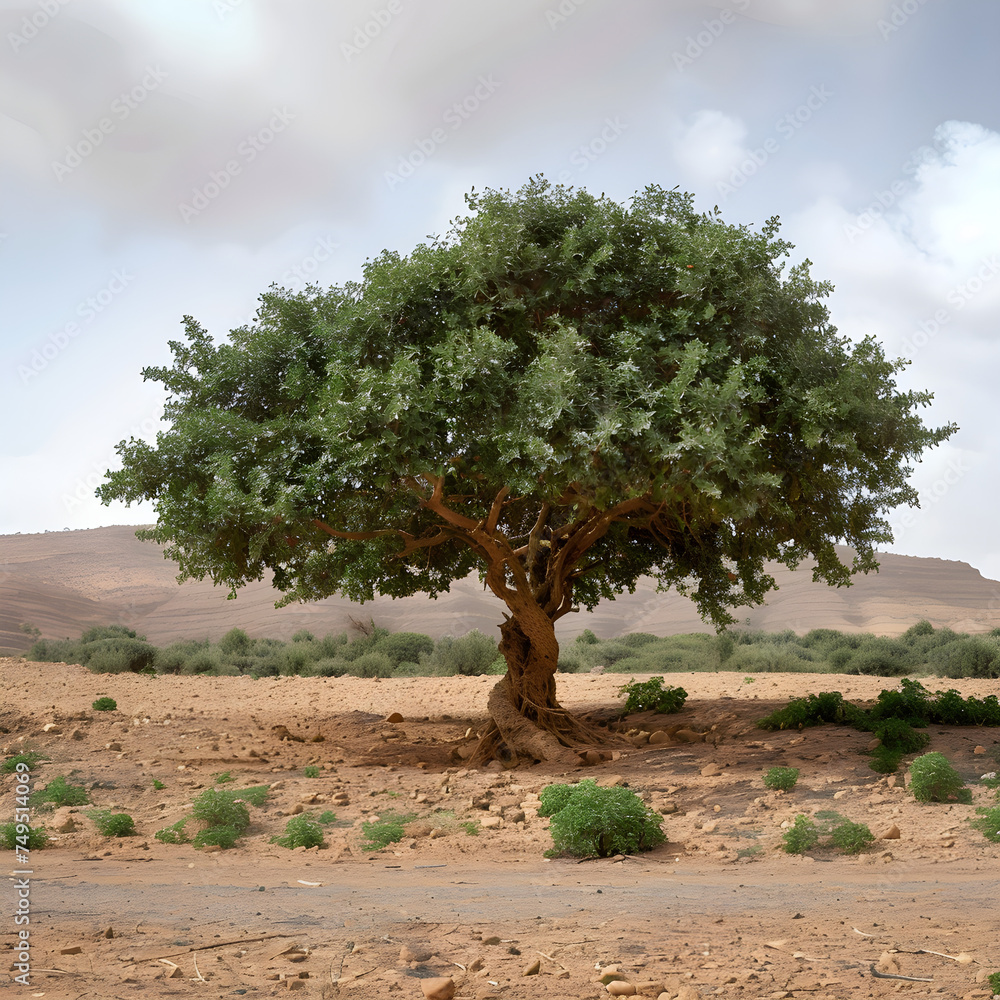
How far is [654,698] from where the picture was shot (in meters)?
16.5

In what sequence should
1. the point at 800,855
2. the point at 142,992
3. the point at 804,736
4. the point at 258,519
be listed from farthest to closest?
the point at 804,736, the point at 258,519, the point at 800,855, the point at 142,992

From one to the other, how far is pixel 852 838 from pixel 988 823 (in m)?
1.45

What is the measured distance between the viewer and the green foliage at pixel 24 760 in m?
12.3

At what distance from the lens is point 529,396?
399 inches

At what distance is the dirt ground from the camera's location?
491cm

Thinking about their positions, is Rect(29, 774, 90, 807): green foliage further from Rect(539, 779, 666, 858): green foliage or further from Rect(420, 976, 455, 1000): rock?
Rect(420, 976, 455, 1000): rock

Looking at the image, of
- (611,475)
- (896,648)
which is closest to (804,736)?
(611,475)

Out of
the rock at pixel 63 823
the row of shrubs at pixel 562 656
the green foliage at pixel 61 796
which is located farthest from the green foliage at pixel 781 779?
the row of shrubs at pixel 562 656

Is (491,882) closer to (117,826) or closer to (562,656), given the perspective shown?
(117,826)

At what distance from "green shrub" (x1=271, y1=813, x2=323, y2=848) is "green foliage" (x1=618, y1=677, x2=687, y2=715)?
8814 mm

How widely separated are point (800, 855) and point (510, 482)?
5.14m

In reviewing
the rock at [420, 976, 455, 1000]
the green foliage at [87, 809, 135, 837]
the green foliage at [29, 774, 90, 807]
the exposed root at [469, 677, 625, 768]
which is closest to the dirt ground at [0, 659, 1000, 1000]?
the rock at [420, 976, 455, 1000]

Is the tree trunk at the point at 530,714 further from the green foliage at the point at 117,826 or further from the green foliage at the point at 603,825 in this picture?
the green foliage at the point at 117,826

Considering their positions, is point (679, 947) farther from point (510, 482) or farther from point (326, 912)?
point (510, 482)
